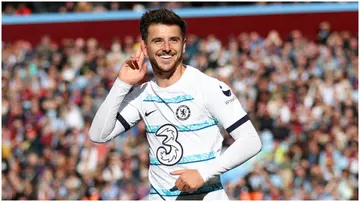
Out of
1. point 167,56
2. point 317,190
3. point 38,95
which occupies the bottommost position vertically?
point 317,190

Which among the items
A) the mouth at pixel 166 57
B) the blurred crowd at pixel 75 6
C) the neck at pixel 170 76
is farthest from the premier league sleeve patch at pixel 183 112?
the blurred crowd at pixel 75 6

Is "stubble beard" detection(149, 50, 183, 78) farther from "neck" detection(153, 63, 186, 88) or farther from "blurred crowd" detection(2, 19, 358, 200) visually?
"blurred crowd" detection(2, 19, 358, 200)

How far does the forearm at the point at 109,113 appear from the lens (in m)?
5.60

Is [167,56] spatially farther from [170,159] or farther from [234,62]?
[234,62]

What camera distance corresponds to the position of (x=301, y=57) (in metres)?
19.5

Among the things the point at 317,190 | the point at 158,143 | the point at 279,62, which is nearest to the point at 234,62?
the point at 279,62

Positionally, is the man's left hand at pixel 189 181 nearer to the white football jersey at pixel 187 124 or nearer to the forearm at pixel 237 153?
the forearm at pixel 237 153

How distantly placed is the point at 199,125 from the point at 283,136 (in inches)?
442

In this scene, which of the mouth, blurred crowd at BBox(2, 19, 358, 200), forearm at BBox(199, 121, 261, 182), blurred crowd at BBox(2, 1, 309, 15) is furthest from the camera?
blurred crowd at BBox(2, 1, 309, 15)

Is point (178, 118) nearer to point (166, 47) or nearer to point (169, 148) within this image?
point (169, 148)

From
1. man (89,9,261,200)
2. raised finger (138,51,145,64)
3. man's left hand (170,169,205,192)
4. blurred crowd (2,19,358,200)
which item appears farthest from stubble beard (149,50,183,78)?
blurred crowd (2,19,358,200)

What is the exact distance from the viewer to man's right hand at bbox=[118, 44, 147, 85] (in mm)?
5590

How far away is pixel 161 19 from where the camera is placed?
5.41 m

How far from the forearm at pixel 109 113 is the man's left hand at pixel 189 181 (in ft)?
2.34
